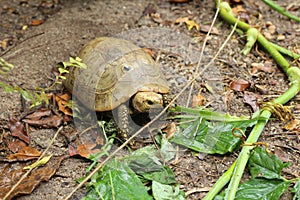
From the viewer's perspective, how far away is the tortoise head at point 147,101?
2689 millimetres

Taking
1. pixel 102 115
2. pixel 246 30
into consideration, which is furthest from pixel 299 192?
pixel 246 30

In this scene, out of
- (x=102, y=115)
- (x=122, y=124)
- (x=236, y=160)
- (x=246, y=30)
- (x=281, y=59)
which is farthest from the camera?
(x=246, y=30)

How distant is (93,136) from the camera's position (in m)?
2.77

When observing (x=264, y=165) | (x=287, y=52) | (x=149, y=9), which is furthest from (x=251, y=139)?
(x=149, y=9)

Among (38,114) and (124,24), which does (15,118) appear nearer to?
(38,114)

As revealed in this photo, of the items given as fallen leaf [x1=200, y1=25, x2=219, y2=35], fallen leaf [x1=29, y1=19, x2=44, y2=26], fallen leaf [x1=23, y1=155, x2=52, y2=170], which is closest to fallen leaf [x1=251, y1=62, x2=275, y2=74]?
fallen leaf [x1=200, y1=25, x2=219, y2=35]

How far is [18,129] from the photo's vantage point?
2.75 metres

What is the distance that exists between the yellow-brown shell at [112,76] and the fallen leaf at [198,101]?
0.22 m

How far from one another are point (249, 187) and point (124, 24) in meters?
1.85

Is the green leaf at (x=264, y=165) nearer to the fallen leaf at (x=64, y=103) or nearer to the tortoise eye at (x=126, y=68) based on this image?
the tortoise eye at (x=126, y=68)

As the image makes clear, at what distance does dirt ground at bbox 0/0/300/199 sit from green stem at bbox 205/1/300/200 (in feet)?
0.25

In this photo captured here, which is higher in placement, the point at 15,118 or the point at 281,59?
the point at 281,59

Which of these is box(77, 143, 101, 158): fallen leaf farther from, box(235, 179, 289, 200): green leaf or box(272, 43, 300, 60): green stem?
box(272, 43, 300, 60): green stem

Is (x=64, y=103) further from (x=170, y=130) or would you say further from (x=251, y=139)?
(x=251, y=139)
